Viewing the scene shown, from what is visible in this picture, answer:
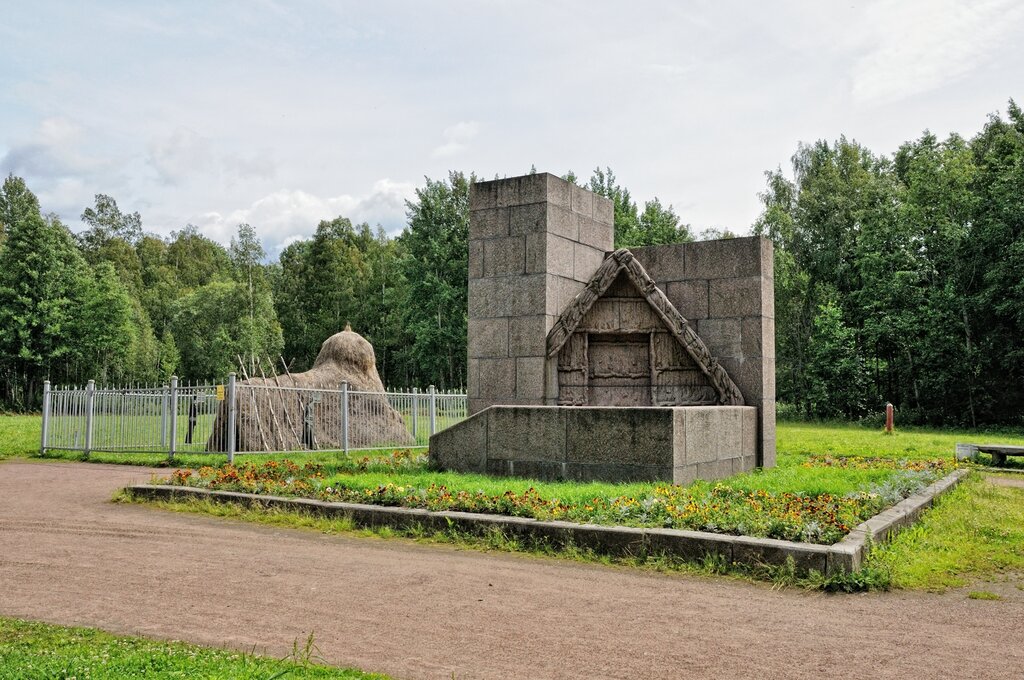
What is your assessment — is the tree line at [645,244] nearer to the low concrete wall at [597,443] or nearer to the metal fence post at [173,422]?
the metal fence post at [173,422]

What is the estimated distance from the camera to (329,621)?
198 inches

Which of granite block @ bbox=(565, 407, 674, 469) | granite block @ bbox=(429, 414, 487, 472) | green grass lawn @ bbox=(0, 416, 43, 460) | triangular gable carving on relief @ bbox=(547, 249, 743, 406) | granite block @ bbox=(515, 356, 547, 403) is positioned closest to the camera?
granite block @ bbox=(565, 407, 674, 469)

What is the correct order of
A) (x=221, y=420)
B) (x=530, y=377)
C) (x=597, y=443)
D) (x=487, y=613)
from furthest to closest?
(x=221, y=420), (x=530, y=377), (x=597, y=443), (x=487, y=613)

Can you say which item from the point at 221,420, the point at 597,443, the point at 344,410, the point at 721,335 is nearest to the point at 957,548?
the point at 597,443

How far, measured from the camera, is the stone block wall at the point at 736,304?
12125mm

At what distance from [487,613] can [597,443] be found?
4.74 meters

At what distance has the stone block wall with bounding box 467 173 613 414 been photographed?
480 inches

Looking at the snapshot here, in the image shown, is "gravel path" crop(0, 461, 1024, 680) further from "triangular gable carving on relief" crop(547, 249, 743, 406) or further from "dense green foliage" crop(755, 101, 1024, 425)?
"dense green foliage" crop(755, 101, 1024, 425)

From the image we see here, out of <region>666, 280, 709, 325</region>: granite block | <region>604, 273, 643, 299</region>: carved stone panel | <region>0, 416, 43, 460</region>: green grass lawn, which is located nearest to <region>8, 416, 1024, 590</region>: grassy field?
<region>666, 280, 709, 325</region>: granite block

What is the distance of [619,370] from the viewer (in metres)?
12.4

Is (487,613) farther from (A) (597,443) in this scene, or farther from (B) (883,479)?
(B) (883,479)

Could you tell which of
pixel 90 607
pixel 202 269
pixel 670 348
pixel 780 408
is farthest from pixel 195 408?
pixel 202 269

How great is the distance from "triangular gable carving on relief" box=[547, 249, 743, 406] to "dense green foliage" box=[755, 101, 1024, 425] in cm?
2008

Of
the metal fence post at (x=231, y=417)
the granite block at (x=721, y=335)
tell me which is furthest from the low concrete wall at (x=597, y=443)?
the metal fence post at (x=231, y=417)
